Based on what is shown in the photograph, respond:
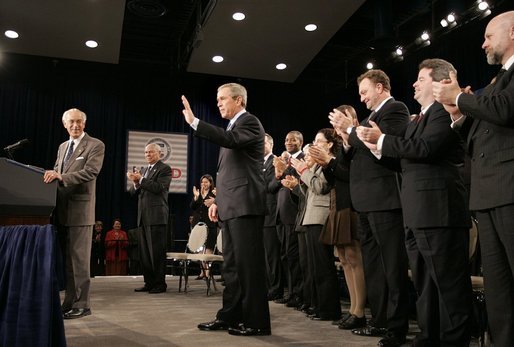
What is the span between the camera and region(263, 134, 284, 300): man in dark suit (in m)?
5.08

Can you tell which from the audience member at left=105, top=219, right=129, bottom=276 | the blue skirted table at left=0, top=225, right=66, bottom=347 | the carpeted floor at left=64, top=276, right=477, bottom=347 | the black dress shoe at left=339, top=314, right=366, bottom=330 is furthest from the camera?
the audience member at left=105, top=219, right=129, bottom=276

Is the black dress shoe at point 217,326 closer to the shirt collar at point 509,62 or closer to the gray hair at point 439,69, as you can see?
the gray hair at point 439,69

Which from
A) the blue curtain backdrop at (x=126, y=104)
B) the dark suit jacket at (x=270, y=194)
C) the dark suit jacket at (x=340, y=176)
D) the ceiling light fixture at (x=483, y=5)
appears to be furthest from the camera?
the blue curtain backdrop at (x=126, y=104)

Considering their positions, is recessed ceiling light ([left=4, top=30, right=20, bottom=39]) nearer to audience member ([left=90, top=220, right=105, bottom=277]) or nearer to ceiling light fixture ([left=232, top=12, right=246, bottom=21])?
audience member ([left=90, top=220, right=105, bottom=277])

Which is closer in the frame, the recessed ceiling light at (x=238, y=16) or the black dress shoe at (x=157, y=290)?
the black dress shoe at (x=157, y=290)

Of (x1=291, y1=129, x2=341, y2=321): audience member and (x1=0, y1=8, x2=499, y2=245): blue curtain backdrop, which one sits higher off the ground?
(x1=0, y1=8, x2=499, y2=245): blue curtain backdrop

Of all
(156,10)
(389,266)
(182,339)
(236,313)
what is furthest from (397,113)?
(156,10)

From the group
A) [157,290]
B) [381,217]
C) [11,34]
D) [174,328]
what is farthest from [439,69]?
[11,34]

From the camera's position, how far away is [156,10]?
888cm

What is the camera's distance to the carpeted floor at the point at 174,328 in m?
2.75

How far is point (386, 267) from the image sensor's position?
2.82m

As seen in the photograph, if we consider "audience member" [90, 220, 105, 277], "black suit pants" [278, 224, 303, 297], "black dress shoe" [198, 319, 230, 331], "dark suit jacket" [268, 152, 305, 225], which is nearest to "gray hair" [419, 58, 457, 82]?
"black dress shoe" [198, 319, 230, 331]

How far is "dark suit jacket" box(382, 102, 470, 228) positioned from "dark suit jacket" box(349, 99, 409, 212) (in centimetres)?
31

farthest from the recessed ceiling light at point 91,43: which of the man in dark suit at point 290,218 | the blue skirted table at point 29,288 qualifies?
the blue skirted table at point 29,288
